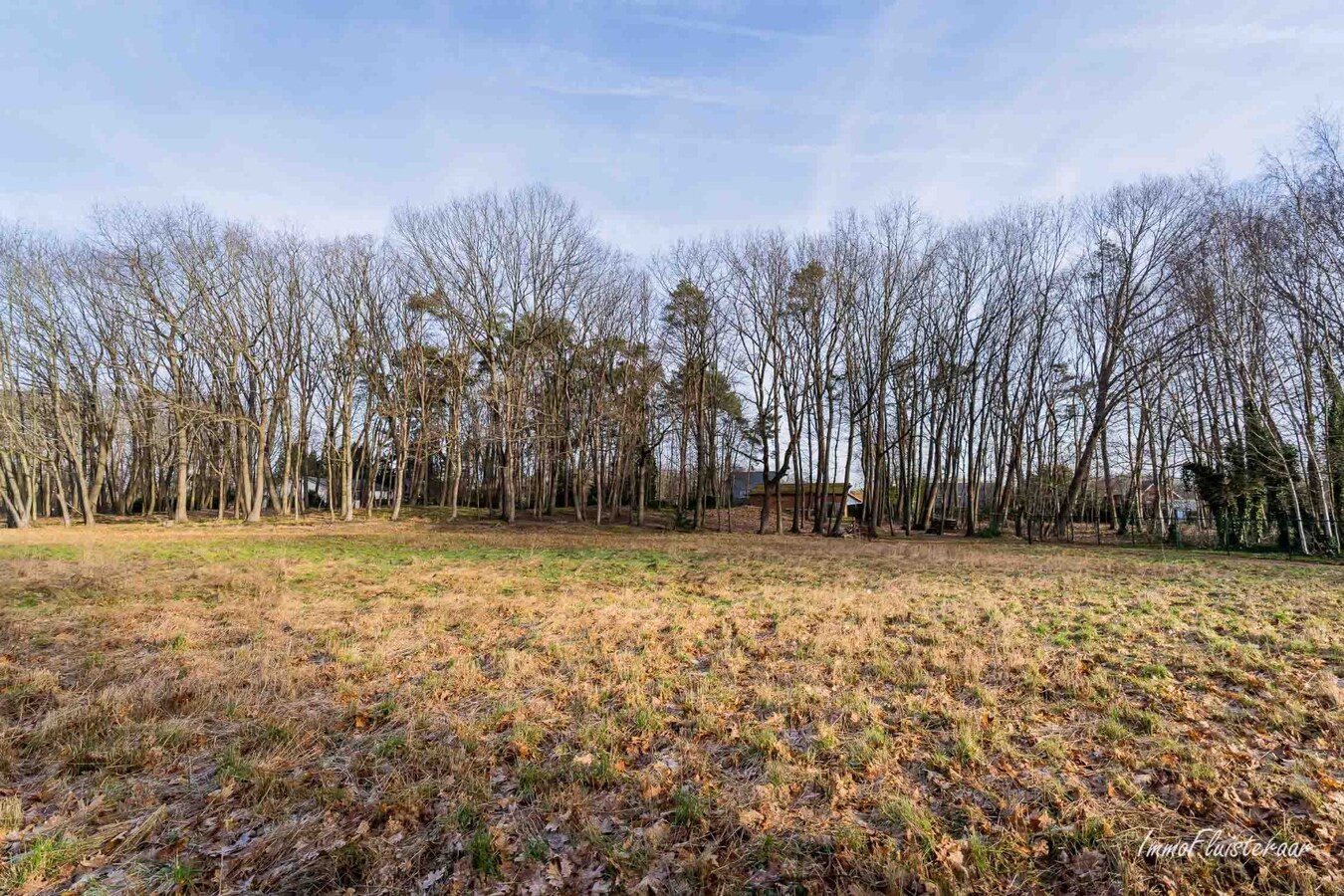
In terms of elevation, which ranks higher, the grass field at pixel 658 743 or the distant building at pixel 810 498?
the distant building at pixel 810 498

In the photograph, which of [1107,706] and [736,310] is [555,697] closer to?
[1107,706]

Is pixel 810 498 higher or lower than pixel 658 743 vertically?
higher

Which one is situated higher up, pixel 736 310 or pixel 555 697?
pixel 736 310

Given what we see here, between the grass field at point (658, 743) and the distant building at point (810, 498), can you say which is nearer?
the grass field at point (658, 743)

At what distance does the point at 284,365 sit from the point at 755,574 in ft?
89.2

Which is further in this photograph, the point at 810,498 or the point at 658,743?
the point at 810,498

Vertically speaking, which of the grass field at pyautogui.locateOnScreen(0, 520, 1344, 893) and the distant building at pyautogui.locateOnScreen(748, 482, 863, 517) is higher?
the distant building at pyautogui.locateOnScreen(748, 482, 863, 517)

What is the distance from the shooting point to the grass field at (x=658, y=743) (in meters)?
3.15

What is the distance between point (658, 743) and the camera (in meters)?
4.56

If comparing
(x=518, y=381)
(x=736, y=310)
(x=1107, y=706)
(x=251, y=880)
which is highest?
(x=736, y=310)

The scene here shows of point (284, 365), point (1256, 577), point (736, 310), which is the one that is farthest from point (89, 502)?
point (1256, 577)

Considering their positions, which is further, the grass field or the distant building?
the distant building

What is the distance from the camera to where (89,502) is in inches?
1023

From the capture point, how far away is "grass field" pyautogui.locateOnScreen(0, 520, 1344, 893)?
3152mm
